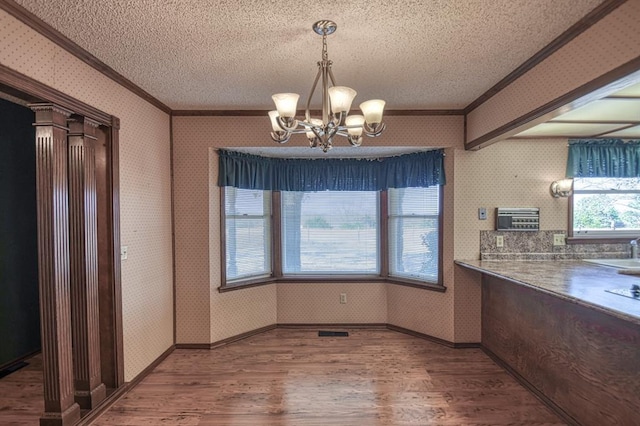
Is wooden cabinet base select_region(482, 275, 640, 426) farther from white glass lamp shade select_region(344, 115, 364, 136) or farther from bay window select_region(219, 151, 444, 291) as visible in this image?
white glass lamp shade select_region(344, 115, 364, 136)

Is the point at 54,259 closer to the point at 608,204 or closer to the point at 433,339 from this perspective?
the point at 433,339

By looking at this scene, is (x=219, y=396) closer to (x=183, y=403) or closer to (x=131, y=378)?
(x=183, y=403)

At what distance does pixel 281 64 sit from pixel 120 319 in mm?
2326

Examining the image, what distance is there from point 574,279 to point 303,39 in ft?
8.47

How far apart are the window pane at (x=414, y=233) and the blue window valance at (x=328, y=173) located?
21 centimetres

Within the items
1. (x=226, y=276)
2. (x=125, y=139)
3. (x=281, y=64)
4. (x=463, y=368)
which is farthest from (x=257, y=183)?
(x=463, y=368)

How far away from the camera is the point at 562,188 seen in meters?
3.22

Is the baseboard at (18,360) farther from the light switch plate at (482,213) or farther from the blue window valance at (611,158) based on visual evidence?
the blue window valance at (611,158)

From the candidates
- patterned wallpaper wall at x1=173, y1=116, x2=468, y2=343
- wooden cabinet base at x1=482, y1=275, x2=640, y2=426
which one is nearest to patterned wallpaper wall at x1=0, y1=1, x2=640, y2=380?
patterned wallpaper wall at x1=173, y1=116, x2=468, y2=343

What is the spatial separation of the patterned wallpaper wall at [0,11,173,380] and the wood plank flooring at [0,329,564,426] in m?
0.38

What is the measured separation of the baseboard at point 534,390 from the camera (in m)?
2.18

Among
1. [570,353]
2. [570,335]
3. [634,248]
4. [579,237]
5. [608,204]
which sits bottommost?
[570,353]

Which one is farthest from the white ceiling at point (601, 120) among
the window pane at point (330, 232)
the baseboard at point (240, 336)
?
the baseboard at point (240, 336)

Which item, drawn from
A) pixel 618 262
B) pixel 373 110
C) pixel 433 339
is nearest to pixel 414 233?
pixel 433 339
